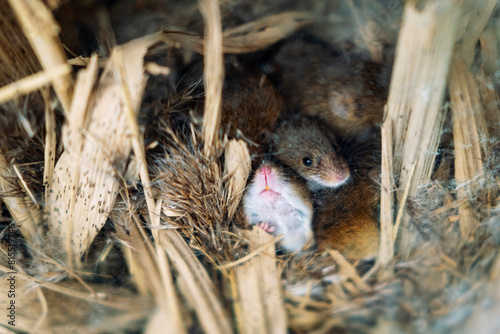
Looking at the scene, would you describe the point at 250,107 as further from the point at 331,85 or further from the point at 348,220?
the point at 348,220

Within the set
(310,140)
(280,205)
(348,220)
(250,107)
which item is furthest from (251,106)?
(348,220)

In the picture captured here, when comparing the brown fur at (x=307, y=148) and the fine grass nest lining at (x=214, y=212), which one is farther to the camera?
the brown fur at (x=307, y=148)

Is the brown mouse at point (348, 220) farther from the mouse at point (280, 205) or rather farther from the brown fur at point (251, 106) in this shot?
the brown fur at point (251, 106)

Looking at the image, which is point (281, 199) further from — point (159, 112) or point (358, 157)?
point (159, 112)

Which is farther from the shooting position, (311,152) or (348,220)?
(311,152)

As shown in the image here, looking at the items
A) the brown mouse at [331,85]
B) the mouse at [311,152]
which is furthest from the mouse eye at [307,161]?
the brown mouse at [331,85]

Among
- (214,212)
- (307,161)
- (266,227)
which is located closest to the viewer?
(214,212)
